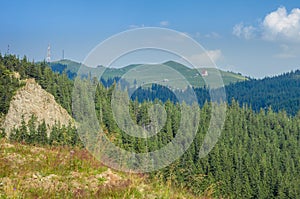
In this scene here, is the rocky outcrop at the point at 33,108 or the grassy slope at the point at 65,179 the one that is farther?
the rocky outcrop at the point at 33,108

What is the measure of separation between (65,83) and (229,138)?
82.1m

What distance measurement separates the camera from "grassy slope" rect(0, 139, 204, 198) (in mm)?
8211

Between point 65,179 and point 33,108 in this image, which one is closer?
point 65,179

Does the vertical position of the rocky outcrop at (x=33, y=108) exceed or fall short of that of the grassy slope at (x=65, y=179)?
it exceeds it

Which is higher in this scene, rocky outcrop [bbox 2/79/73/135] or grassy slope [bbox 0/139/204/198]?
rocky outcrop [bbox 2/79/73/135]

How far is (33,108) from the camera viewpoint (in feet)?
334

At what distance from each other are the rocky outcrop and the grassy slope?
8411 cm

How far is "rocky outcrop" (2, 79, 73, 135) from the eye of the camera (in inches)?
3730

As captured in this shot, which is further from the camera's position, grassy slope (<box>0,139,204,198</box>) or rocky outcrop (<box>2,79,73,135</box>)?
rocky outcrop (<box>2,79,73,135</box>)

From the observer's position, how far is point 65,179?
9.50m

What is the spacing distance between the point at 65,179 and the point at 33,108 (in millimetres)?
98914

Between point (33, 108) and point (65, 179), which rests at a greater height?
point (33, 108)

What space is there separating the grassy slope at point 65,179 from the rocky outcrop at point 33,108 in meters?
84.1

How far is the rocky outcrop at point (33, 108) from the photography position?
94.8m
